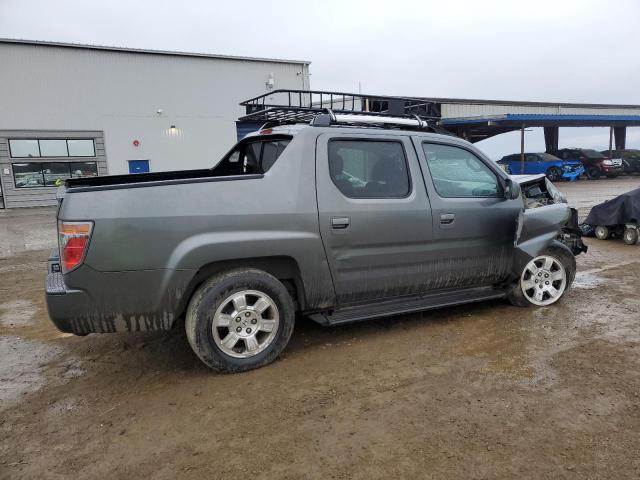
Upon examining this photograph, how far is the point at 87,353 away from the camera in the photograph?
13.3 feet

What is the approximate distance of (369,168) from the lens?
3.95 metres

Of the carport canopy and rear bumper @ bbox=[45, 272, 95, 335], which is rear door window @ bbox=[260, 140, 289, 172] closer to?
rear bumper @ bbox=[45, 272, 95, 335]

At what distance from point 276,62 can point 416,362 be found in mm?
24084

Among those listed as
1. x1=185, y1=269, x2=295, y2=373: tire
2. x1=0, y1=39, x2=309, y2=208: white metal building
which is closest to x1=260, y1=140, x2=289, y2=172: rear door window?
x1=185, y1=269, x2=295, y2=373: tire

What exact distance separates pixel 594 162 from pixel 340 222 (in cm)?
2957

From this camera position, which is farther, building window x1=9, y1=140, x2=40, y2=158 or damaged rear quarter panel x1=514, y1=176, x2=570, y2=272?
building window x1=9, y1=140, x2=40, y2=158

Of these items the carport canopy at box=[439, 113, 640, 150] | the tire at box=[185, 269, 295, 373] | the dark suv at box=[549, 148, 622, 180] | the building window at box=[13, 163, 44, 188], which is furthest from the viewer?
the dark suv at box=[549, 148, 622, 180]

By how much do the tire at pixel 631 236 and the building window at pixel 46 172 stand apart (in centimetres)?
2179

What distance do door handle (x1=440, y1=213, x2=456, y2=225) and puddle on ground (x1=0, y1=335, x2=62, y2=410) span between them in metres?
3.49

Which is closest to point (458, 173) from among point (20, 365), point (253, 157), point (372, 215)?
point (372, 215)

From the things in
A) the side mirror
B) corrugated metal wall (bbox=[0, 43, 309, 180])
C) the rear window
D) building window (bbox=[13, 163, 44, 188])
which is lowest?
the side mirror

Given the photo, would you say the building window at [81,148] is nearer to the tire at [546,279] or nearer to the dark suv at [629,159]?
the tire at [546,279]

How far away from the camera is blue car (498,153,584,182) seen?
26.0 m

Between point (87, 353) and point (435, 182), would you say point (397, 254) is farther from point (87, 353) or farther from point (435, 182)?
point (87, 353)
